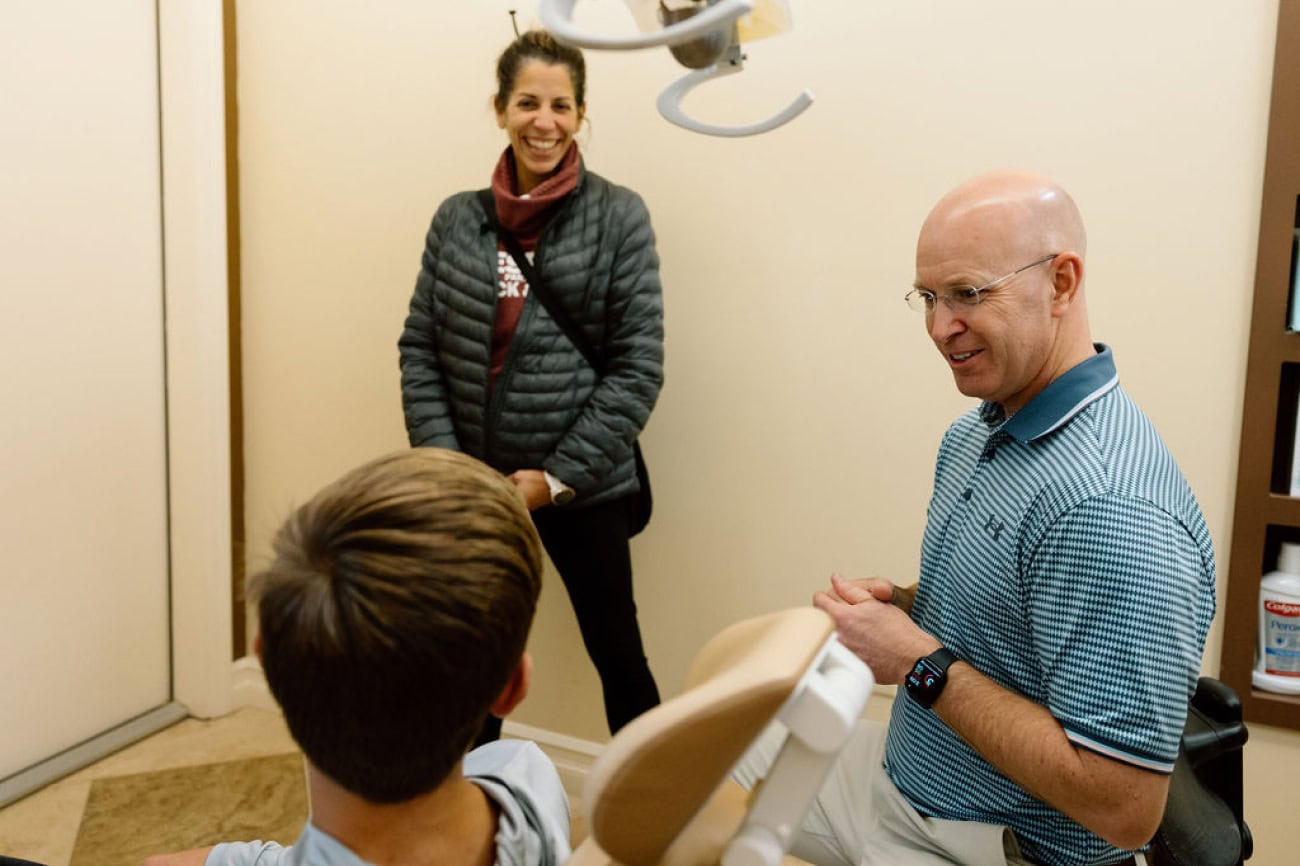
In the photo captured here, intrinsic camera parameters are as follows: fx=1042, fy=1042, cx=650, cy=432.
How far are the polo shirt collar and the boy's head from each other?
65 centimetres

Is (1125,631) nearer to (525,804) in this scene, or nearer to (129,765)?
(525,804)

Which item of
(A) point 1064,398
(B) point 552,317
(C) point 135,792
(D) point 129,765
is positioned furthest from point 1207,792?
(D) point 129,765

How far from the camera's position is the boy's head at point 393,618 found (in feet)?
2.40

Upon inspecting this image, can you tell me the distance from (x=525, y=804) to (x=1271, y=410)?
57.3 inches

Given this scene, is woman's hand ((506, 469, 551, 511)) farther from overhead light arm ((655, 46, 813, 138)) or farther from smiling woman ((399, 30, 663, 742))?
overhead light arm ((655, 46, 813, 138))

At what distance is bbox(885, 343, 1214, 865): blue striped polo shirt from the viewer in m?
0.99

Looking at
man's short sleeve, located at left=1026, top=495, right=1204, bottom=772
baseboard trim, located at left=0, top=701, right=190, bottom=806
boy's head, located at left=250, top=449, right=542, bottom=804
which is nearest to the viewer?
boy's head, located at left=250, top=449, right=542, bottom=804

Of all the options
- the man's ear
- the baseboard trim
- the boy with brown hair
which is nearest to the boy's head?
the boy with brown hair

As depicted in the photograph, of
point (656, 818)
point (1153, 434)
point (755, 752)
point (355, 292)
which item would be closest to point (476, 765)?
point (656, 818)

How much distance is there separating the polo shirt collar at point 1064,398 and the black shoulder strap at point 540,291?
963 millimetres

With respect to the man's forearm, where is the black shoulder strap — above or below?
above

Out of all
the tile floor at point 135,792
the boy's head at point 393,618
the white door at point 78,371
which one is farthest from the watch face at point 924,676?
the white door at point 78,371

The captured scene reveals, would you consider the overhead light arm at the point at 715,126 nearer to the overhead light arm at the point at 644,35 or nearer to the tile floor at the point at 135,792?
the overhead light arm at the point at 644,35

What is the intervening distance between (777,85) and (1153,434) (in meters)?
1.14
